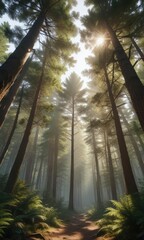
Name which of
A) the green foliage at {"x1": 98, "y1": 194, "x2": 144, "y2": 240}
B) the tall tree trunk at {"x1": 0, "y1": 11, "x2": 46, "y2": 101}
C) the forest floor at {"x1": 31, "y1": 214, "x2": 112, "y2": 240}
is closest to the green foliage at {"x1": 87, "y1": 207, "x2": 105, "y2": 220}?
the forest floor at {"x1": 31, "y1": 214, "x2": 112, "y2": 240}

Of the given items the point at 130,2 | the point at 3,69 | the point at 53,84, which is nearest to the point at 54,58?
the point at 53,84

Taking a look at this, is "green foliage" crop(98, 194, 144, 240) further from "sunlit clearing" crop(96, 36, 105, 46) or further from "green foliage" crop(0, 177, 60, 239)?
"sunlit clearing" crop(96, 36, 105, 46)

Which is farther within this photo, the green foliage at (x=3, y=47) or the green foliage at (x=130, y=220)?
the green foliage at (x=3, y=47)

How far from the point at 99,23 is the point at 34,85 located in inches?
323

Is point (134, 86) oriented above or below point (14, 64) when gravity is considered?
below

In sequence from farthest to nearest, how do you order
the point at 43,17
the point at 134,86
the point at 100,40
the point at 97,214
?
the point at 97,214 → the point at 100,40 → the point at 43,17 → the point at 134,86

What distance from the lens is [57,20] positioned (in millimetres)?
10586

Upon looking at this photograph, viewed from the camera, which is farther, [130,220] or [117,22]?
[117,22]

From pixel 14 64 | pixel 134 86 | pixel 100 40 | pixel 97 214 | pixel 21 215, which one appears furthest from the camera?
pixel 97 214

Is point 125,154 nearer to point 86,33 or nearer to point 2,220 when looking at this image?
→ point 2,220

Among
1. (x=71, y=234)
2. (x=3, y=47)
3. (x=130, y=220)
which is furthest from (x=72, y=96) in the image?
(x=130, y=220)

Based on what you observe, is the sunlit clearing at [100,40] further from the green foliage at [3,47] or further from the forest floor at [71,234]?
the green foliage at [3,47]

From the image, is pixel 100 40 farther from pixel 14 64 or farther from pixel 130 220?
pixel 130 220

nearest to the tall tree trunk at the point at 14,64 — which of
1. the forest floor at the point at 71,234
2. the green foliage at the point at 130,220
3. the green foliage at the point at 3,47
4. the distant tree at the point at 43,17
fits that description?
the distant tree at the point at 43,17
